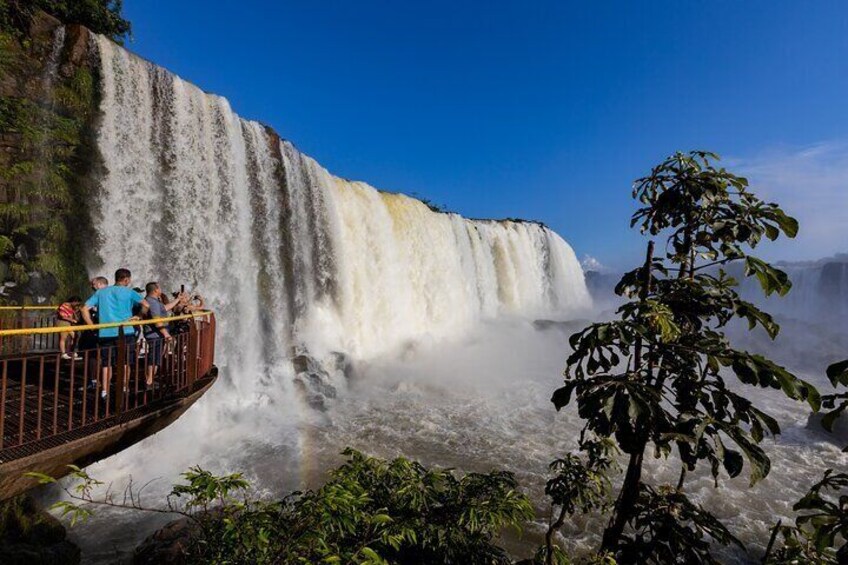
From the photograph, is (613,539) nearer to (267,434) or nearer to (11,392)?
(11,392)

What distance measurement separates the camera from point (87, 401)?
5.52 meters

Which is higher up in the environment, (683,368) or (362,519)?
(683,368)

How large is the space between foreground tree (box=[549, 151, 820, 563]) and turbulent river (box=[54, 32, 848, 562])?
613 cm

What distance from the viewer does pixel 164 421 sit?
5742mm

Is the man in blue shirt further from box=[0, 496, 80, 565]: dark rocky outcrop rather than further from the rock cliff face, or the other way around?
the rock cliff face

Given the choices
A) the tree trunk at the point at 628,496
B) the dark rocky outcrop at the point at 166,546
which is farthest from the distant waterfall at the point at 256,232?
the tree trunk at the point at 628,496

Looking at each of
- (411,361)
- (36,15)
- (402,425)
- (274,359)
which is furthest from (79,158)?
(411,361)

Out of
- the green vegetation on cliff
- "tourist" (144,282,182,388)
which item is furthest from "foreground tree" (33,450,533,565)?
the green vegetation on cliff

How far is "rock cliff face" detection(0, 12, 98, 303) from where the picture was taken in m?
10.6

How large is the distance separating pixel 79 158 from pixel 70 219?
5.50ft

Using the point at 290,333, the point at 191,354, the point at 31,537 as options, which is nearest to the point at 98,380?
the point at 191,354

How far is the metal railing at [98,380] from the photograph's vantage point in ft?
13.8

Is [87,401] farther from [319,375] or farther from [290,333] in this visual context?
[290,333]

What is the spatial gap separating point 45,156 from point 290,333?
8.71 metres
